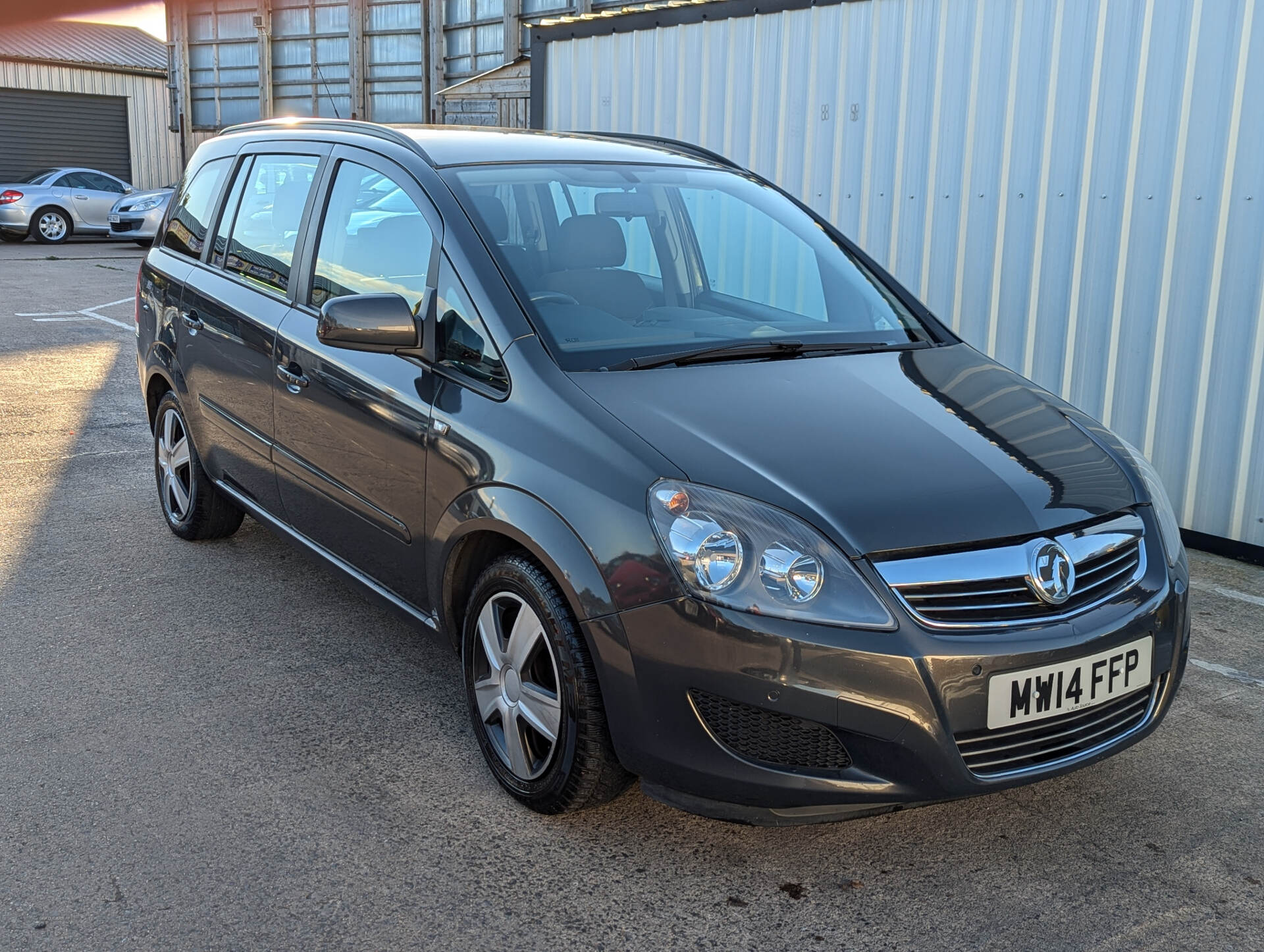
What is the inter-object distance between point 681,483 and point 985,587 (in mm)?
682

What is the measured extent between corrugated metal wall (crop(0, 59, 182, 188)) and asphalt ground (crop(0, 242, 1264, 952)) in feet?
88.0

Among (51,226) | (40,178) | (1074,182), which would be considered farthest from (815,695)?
(40,178)

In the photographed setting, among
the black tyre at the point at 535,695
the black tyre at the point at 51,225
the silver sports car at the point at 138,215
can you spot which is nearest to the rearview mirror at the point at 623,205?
the black tyre at the point at 535,695

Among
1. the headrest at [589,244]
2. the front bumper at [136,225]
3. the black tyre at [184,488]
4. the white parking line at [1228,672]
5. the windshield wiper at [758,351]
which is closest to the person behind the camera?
the windshield wiper at [758,351]

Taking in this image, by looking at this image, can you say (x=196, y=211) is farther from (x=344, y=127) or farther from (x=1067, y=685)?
(x=1067, y=685)

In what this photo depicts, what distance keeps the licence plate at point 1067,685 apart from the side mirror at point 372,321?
1.73m

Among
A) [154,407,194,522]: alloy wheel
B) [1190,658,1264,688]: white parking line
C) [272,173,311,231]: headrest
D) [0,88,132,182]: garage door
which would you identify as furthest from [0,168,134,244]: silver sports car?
[1190,658,1264,688]: white parking line

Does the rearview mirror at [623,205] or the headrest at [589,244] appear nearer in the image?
the headrest at [589,244]

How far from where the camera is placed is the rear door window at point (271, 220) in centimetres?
413

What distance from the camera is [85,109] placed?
28031 mm

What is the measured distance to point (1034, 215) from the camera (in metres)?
6.00

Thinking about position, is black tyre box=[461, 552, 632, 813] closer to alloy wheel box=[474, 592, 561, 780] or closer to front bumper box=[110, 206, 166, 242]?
alloy wheel box=[474, 592, 561, 780]

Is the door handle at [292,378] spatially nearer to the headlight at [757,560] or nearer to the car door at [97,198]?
the headlight at [757,560]

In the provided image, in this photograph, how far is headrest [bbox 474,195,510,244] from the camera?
11.1 ft
